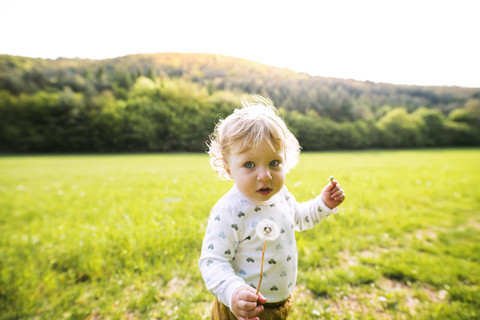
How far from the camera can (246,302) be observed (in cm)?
109

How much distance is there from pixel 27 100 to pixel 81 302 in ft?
186

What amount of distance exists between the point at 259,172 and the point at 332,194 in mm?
674

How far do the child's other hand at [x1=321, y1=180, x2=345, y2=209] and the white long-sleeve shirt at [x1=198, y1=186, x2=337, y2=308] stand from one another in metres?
0.33

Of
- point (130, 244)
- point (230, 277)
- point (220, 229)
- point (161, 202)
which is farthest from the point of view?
point (161, 202)

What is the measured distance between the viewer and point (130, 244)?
3.28 meters

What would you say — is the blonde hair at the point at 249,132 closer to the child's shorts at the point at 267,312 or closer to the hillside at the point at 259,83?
the child's shorts at the point at 267,312

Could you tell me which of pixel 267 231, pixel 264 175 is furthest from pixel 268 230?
pixel 264 175

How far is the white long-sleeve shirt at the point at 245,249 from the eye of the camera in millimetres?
1285

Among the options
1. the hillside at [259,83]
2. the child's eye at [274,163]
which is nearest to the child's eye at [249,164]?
the child's eye at [274,163]

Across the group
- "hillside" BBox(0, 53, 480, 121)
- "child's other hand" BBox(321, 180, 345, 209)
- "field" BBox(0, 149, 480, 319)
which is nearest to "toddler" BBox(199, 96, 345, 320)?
"child's other hand" BBox(321, 180, 345, 209)

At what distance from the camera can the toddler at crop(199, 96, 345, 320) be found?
133 cm

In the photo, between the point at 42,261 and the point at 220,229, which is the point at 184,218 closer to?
the point at 42,261

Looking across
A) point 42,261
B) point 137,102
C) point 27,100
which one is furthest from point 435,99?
point 27,100

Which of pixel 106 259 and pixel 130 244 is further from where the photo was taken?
pixel 130 244
